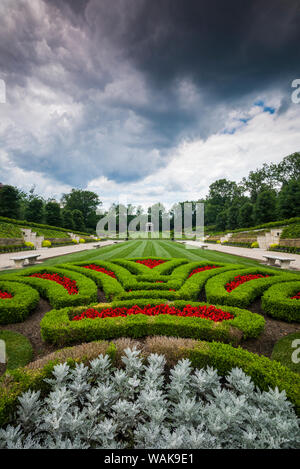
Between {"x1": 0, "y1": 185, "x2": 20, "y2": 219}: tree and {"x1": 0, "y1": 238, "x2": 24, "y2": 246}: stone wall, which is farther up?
{"x1": 0, "y1": 185, "x2": 20, "y2": 219}: tree

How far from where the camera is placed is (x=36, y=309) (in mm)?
5316

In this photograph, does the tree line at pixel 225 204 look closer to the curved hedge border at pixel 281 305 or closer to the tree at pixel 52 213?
the tree at pixel 52 213

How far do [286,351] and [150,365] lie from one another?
2819 mm

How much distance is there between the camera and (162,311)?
173 inches

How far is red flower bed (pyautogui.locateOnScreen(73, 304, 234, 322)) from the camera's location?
4145 millimetres

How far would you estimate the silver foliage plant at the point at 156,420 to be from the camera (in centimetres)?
161

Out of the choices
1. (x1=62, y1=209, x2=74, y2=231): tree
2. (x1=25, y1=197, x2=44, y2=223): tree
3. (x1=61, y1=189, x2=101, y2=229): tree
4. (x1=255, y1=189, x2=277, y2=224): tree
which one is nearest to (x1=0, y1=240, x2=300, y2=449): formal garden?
(x1=255, y1=189, x2=277, y2=224): tree

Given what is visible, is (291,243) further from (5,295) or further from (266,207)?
(266,207)

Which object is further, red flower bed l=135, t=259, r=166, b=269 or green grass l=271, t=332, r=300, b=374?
red flower bed l=135, t=259, r=166, b=269

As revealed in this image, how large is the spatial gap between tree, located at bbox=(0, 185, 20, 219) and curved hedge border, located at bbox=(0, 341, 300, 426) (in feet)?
104

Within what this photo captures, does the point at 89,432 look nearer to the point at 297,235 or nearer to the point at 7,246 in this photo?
the point at 7,246

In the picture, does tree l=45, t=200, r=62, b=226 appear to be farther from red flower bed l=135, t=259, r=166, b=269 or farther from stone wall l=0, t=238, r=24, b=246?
red flower bed l=135, t=259, r=166, b=269

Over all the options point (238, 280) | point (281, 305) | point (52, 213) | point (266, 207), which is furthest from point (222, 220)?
point (281, 305)

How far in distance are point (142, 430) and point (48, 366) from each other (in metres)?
1.40
